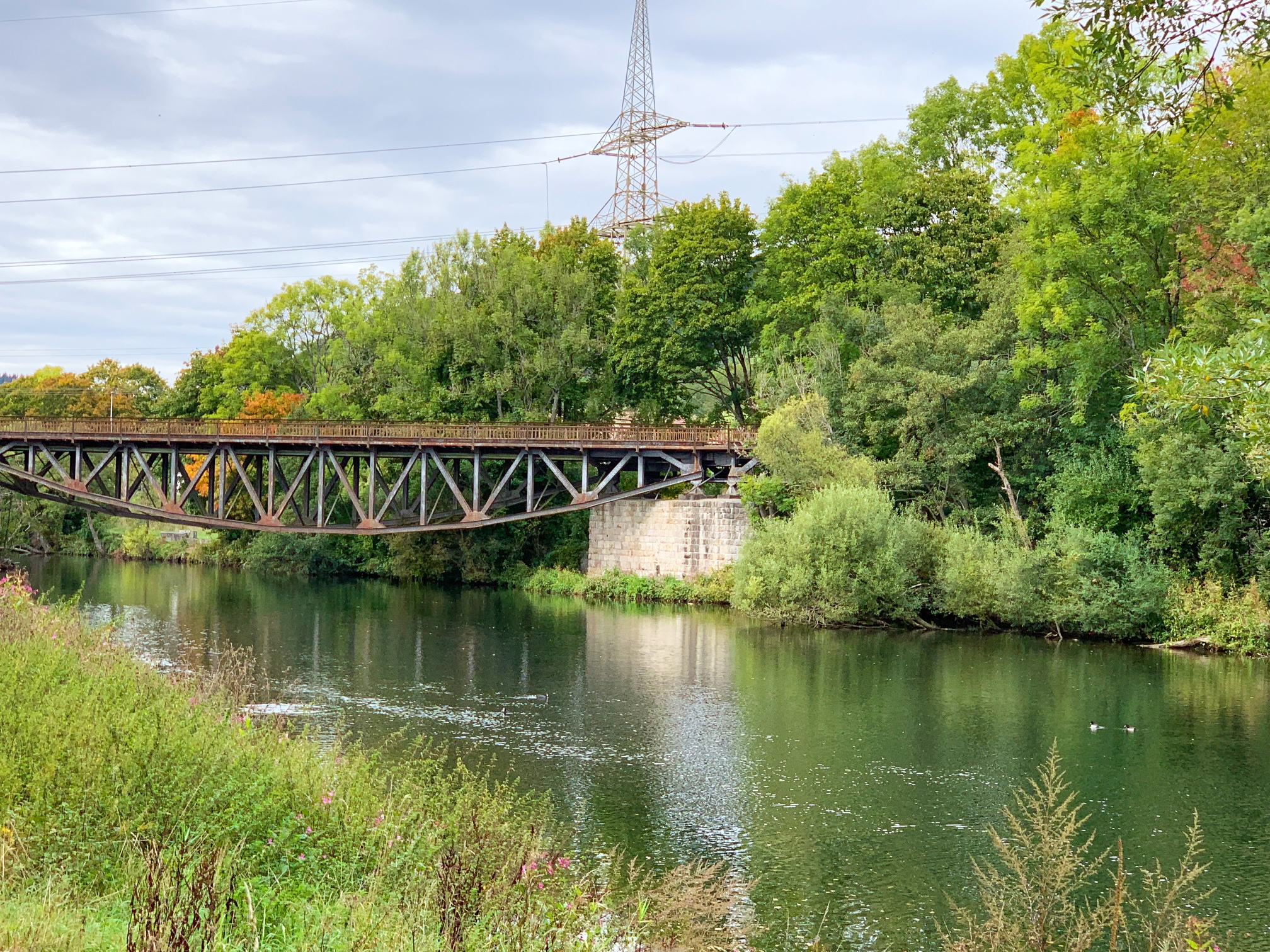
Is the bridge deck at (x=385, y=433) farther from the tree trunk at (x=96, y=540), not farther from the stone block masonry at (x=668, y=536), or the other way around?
the tree trunk at (x=96, y=540)

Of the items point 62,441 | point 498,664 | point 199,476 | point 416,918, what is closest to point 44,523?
point 62,441

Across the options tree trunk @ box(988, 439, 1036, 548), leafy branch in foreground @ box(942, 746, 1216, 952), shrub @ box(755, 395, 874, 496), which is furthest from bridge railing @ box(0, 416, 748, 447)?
leafy branch in foreground @ box(942, 746, 1216, 952)

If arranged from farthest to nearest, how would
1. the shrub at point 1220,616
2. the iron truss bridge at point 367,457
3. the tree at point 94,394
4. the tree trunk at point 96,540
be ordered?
the tree at point 94,394 < the tree trunk at point 96,540 < the iron truss bridge at point 367,457 < the shrub at point 1220,616

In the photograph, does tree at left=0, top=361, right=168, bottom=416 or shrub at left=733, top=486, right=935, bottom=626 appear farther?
tree at left=0, top=361, right=168, bottom=416

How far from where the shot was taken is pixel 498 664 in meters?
27.9

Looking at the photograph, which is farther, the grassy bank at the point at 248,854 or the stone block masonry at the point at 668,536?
the stone block masonry at the point at 668,536

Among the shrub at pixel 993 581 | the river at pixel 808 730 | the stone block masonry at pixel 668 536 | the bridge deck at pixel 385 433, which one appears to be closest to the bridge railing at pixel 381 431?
the bridge deck at pixel 385 433

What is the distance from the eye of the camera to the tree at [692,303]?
165 ft

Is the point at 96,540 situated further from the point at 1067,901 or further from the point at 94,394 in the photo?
the point at 1067,901

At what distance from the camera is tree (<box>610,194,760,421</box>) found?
50.2 m

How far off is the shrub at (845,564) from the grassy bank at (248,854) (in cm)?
2387

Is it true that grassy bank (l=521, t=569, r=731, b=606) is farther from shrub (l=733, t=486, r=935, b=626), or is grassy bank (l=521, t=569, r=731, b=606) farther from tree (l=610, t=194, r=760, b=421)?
tree (l=610, t=194, r=760, b=421)

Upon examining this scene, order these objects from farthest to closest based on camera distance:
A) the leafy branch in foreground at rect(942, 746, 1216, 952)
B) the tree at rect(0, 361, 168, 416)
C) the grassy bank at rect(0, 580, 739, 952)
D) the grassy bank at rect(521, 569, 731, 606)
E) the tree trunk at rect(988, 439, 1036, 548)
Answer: the tree at rect(0, 361, 168, 416) < the grassy bank at rect(521, 569, 731, 606) < the tree trunk at rect(988, 439, 1036, 548) < the leafy branch in foreground at rect(942, 746, 1216, 952) < the grassy bank at rect(0, 580, 739, 952)

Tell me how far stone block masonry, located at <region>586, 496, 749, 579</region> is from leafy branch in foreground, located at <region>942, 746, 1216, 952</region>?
1089 inches
